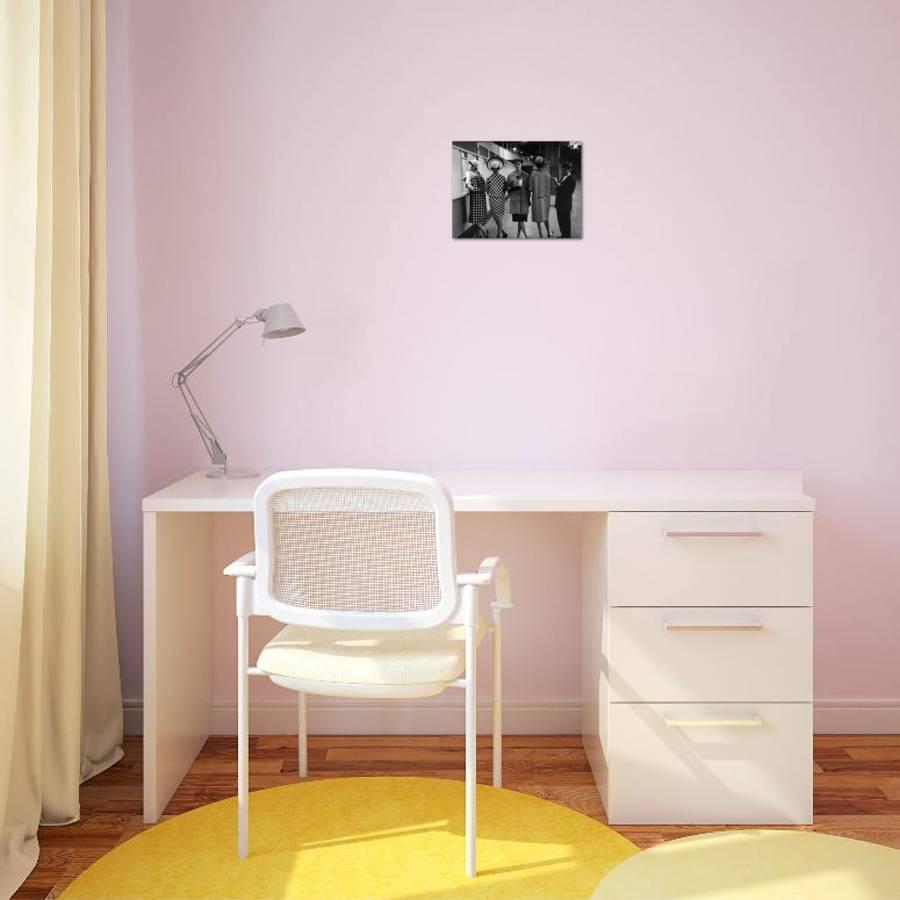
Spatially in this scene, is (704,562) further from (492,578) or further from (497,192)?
(497,192)

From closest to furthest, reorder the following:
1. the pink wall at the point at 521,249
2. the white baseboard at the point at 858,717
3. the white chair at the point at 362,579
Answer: the white chair at the point at 362,579 < the pink wall at the point at 521,249 < the white baseboard at the point at 858,717

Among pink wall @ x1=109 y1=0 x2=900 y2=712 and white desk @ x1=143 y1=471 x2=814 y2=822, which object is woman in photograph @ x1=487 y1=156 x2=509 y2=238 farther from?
white desk @ x1=143 y1=471 x2=814 y2=822

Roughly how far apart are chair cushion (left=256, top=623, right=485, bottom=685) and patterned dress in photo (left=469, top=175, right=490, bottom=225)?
124cm

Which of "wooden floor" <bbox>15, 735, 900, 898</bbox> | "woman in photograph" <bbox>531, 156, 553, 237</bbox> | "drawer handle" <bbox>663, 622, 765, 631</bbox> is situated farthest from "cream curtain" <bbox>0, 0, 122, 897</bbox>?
"drawer handle" <bbox>663, 622, 765, 631</bbox>

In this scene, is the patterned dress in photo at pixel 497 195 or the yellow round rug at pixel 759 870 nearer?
the yellow round rug at pixel 759 870

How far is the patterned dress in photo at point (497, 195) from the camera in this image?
2832mm

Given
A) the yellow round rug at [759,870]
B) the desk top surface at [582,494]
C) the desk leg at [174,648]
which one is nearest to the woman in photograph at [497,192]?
the desk top surface at [582,494]

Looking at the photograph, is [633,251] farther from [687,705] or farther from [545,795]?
[545,795]

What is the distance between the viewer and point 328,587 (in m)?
1.98

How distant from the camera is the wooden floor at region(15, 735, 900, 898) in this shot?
223 cm

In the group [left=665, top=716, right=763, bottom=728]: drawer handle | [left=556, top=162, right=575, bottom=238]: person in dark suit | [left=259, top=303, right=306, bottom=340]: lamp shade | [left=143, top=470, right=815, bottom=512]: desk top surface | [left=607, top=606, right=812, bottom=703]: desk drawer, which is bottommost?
[left=665, top=716, right=763, bottom=728]: drawer handle

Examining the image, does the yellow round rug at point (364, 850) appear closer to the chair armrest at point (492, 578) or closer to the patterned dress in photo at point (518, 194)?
the chair armrest at point (492, 578)

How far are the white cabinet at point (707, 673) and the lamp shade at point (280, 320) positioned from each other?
0.97 meters

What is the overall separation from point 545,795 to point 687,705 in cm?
45
